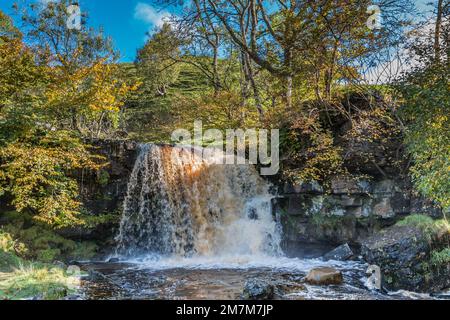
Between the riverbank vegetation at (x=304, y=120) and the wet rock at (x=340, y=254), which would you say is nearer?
the riverbank vegetation at (x=304, y=120)

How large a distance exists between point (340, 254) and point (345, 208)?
1.46 m

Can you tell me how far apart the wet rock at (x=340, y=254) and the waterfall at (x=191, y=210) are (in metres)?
1.64

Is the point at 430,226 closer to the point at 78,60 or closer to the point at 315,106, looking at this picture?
the point at 315,106

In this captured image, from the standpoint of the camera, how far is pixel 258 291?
5.98 m

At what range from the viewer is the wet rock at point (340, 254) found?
964 cm

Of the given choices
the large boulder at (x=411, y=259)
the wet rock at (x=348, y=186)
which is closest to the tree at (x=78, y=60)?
the wet rock at (x=348, y=186)

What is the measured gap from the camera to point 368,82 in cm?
941

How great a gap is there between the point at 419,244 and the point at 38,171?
9062 millimetres

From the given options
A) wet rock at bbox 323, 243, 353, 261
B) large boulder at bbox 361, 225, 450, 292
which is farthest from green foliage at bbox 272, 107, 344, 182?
large boulder at bbox 361, 225, 450, 292

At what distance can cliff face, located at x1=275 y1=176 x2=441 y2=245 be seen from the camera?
1009 cm

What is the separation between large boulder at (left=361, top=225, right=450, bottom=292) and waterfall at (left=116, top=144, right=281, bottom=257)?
11.7ft

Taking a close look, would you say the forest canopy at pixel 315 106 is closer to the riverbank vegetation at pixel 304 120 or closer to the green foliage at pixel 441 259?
the riverbank vegetation at pixel 304 120

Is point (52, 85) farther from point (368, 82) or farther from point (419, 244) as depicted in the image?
point (419, 244)
